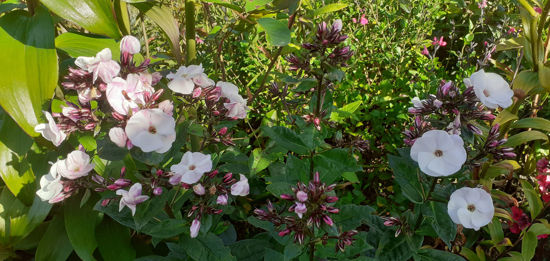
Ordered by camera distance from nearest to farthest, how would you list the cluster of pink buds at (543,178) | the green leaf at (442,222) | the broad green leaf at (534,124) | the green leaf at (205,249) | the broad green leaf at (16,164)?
the green leaf at (442,222) → the green leaf at (205,249) → the broad green leaf at (16,164) → the broad green leaf at (534,124) → the cluster of pink buds at (543,178)

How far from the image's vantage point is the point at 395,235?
113 centimetres

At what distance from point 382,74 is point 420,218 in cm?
133

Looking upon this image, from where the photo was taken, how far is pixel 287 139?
1250 mm

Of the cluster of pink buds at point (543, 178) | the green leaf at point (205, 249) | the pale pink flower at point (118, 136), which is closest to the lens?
the pale pink flower at point (118, 136)

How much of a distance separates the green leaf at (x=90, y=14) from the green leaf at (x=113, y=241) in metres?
0.66

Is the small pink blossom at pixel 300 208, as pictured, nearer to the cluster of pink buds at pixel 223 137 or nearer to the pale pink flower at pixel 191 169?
the pale pink flower at pixel 191 169

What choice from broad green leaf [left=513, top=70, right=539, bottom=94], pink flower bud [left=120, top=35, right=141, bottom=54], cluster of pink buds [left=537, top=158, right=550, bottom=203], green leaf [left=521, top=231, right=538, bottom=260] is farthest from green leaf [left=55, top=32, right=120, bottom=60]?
cluster of pink buds [left=537, top=158, right=550, bottom=203]

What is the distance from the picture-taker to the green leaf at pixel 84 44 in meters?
1.28

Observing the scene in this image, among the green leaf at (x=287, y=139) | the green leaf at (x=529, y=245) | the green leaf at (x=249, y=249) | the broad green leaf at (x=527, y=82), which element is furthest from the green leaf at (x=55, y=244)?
the broad green leaf at (x=527, y=82)

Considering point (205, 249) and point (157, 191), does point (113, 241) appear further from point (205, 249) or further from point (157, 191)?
point (157, 191)

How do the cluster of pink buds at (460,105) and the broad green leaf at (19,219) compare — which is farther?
the broad green leaf at (19,219)

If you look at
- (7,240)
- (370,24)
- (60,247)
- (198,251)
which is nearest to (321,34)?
(198,251)

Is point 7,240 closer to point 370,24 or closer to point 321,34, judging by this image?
point 321,34

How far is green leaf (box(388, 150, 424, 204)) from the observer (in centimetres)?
110
